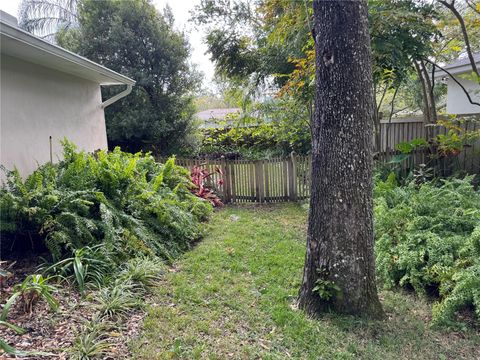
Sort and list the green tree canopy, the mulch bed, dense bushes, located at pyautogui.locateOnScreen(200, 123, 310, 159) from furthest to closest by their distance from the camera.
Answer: dense bushes, located at pyautogui.locateOnScreen(200, 123, 310, 159)
the green tree canopy
the mulch bed

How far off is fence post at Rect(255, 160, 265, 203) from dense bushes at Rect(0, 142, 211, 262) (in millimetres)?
2387

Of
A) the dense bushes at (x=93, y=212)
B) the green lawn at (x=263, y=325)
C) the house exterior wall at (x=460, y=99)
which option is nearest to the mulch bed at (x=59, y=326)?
the green lawn at (x=263, y=325)

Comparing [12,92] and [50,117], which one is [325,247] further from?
[50,117]

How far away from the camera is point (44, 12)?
13.0 metres

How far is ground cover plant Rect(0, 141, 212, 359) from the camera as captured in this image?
2.49m

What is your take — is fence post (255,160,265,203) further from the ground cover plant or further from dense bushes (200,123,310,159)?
dense bushes (200,123,310,159)

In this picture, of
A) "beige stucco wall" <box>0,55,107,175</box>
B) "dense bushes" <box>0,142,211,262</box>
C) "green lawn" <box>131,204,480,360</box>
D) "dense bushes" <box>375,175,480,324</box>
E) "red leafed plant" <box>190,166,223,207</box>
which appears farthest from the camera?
"red leafed plant" <box>190,166,223,207</box>

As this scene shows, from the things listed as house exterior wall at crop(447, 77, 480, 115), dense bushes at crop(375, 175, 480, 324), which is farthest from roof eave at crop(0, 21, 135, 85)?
house exterior wall at crop(447, 77, 480, 115)

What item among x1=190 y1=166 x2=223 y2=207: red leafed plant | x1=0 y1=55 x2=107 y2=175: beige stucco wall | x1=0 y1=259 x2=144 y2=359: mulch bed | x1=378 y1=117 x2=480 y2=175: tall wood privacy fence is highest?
x1=0 y1=55 x2=107 y2=175: beige stucco wall

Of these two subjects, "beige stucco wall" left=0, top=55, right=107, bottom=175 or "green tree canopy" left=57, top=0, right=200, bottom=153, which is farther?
"green tree canopy" left=57, top=0, right=200, bottom=153

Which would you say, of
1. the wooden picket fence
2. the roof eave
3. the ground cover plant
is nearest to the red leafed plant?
the wooden picket fence

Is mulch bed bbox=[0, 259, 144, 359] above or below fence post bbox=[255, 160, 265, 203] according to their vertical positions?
below

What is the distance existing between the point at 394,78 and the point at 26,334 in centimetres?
727

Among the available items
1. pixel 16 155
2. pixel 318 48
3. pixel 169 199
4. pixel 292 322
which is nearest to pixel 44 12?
pixel 16 155
